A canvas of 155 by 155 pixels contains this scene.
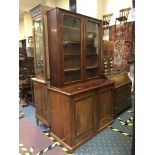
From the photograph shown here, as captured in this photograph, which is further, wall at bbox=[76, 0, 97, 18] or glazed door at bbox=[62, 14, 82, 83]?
wall at bbox=[76, 0, 97, 18]

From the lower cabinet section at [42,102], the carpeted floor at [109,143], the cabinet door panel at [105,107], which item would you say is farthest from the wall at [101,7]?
the carpeted floor at [109,143]

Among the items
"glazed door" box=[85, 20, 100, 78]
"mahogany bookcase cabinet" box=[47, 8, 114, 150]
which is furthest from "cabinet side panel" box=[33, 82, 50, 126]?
"glazed door" box=[85, 20, 100, 78]

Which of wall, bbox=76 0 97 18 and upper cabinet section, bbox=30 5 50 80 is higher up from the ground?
wall, bbox=76 0 97 18

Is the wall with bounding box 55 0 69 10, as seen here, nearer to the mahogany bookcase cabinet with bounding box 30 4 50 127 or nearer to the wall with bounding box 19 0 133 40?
the wall with bounding box 19 0 133 40

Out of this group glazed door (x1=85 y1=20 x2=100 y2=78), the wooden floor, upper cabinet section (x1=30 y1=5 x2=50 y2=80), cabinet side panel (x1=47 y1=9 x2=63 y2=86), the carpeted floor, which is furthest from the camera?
glazed door (x1=85 y1=20 x2=100 y2=78)

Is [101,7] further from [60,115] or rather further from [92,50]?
[60,115]

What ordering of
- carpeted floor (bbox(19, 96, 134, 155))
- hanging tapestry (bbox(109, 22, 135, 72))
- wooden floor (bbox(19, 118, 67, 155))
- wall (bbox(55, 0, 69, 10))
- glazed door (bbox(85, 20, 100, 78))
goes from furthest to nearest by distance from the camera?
wall (bbox(55, 0, 69, 10)) → hanging tapestry (bbox(109, 22, 135, 72)) → glazed door (bbox(85, 20, 100, 78)) → carpeted floor (bbox(19, 96, 134, 155)) → wooden floor (bbox(19, 118, 67, 155))

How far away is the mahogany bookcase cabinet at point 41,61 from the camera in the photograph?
3.00 metres

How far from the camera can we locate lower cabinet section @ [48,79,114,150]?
2.62 m

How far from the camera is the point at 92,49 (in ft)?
12.5

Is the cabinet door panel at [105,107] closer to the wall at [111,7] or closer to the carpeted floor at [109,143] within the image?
the carpeted floor at [109,143]

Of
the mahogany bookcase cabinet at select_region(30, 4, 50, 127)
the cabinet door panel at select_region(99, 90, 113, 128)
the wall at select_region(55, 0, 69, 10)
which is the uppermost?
the wall at select_region(55, 0, 69, 10)
